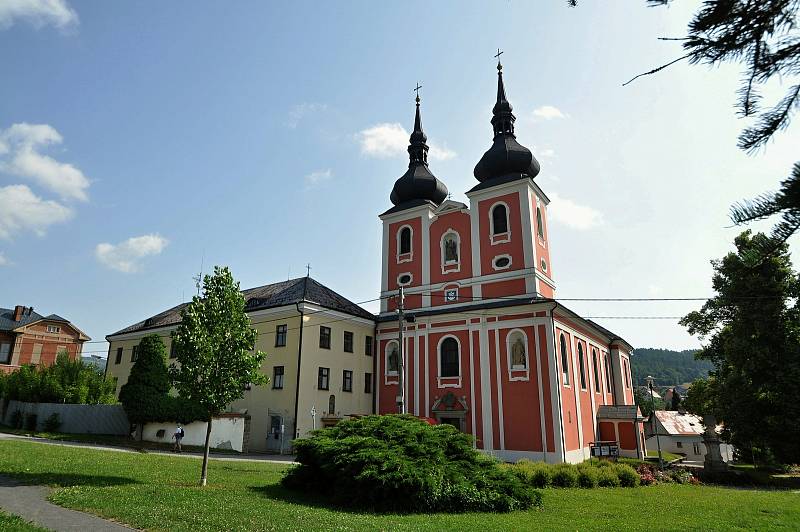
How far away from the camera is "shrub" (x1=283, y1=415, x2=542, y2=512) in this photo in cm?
1115

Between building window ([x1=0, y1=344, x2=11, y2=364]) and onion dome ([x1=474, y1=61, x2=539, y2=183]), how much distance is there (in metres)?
49.6

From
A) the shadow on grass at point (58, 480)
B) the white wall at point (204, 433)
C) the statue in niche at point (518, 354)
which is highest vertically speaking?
the statue in niche at point (518, 354)

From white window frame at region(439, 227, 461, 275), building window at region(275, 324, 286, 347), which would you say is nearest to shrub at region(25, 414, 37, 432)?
building window at region(275, 324, 286, 347)

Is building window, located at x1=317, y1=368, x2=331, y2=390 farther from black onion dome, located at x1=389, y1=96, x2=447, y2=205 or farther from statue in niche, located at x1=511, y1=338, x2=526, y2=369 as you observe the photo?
black onion dome, located at x1=389, y1=96, x2=447, y2=205

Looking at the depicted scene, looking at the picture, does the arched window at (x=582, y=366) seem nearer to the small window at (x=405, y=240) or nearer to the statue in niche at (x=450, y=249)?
the statue in niche at (x=450, y=249)

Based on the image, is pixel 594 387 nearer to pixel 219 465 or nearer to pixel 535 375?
pixel 535 375

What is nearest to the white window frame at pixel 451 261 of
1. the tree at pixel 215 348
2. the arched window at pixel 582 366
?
the arched window at pixel 582 366

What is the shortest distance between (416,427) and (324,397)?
16.9 meters

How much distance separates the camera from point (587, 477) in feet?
58.5

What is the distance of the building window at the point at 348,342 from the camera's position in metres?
32.0

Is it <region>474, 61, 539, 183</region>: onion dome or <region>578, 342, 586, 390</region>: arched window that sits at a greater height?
<region>474, 61, 539, 183</region>: onion dome

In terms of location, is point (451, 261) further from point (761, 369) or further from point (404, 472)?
point (404, 472)

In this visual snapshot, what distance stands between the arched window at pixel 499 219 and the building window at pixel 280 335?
1453 centimetres

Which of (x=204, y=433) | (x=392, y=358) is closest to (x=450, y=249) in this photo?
(x=392, y=358)
